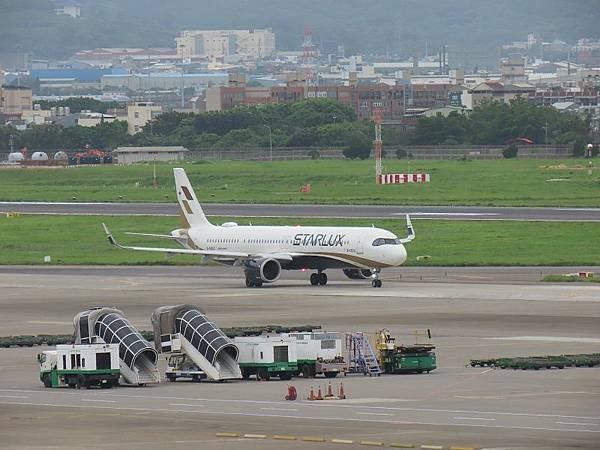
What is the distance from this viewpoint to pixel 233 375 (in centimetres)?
6244

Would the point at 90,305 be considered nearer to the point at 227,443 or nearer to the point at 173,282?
the point at 173,282

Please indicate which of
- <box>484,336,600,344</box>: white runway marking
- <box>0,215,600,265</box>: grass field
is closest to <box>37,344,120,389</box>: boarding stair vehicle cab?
Answer: <box>484,336,600,344</box>: white runway marking

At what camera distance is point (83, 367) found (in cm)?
6059

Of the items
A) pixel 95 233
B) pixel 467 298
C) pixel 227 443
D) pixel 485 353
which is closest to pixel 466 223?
pixel 95 233

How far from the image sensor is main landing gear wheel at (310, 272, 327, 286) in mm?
104875

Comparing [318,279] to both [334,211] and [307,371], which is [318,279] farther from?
[334,211]

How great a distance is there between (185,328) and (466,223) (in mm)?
81640

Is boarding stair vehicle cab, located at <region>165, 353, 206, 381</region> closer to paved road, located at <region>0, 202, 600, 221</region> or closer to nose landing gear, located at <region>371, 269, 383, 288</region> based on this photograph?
nose landing gear, located at <region>371, 269, 383, 288</region>

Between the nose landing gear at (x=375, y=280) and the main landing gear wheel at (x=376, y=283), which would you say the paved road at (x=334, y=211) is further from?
the main landing gear wheel at (x=376, y=283)

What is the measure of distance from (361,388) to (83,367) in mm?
9898

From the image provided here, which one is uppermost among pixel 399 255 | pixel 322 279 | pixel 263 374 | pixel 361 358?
pixel 361 358

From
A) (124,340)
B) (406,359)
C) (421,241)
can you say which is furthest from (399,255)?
(124,340)

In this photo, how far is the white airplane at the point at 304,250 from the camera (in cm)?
10131

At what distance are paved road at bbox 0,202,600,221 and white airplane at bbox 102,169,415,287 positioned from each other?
4063cm
